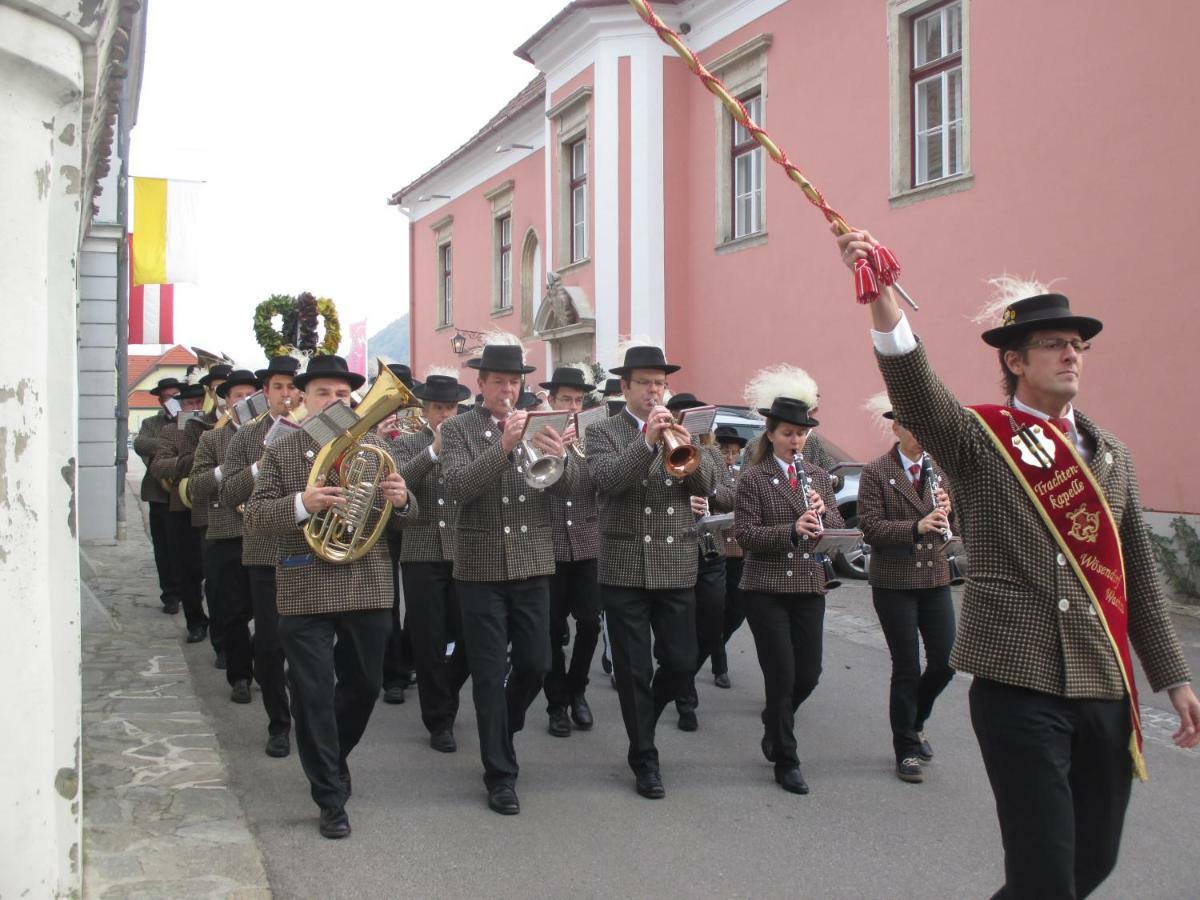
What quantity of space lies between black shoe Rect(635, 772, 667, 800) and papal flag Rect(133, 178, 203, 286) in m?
12.6

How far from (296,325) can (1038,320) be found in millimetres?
8092

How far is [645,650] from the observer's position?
5.93m

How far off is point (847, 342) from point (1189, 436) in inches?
227

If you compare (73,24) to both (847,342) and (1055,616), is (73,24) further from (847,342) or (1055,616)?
(847,342)

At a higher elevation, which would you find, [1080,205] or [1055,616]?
[1080,205]

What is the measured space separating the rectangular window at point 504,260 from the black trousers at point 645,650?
23.1 m

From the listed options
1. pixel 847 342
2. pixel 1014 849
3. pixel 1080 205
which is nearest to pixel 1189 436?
pixel 1080 205

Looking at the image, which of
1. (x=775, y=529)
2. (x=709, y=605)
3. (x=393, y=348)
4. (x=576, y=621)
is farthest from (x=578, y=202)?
(x=393, y=348)

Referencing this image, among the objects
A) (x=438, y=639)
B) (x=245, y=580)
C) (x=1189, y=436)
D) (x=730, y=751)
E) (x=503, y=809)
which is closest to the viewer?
(x=503, y=809)

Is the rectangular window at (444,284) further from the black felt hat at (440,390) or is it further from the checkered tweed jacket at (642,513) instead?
the checkered tweed jacket at (642,513)

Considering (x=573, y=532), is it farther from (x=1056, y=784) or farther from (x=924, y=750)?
(x=1056, y=784)

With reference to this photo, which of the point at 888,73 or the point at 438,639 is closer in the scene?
the point at 438,639

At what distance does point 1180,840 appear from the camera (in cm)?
511

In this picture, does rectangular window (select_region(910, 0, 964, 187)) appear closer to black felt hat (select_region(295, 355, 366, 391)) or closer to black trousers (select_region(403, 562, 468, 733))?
black trousers (select_region(403, 562, 468, 733))
